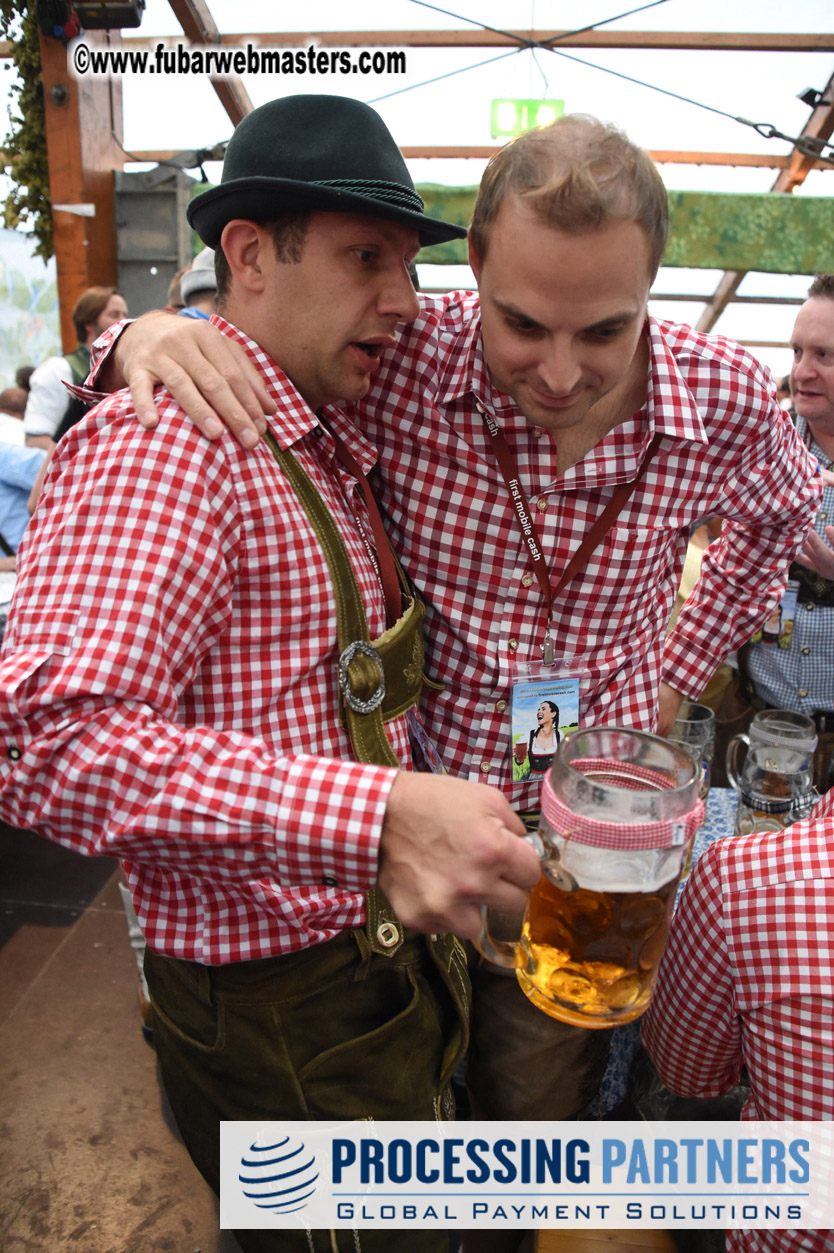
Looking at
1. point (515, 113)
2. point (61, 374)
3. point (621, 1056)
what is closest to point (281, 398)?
point (621, 1056)

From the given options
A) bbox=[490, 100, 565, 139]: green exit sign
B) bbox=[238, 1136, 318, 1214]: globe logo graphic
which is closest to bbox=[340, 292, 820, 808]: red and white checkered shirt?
bbox=[238, 1136, 318, 1214]: globe logo graphic

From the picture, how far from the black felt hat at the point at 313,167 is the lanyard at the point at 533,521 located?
0.35 metres

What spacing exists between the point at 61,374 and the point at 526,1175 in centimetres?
419

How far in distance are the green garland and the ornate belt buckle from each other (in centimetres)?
614

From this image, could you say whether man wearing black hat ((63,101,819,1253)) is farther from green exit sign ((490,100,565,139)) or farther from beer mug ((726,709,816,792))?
green exit sign ((490,100,565,139))

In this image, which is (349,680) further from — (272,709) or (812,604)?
(812,604)

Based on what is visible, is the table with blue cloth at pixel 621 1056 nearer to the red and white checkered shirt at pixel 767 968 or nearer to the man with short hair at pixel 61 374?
the red and white checkered shirt at pixel 767 968

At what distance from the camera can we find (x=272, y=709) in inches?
44.7

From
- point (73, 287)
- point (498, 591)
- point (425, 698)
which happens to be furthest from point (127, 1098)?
point (73, 287)

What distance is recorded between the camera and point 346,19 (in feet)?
24.5

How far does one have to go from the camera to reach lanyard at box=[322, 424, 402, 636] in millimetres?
1321

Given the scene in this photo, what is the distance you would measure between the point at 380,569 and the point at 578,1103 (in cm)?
109

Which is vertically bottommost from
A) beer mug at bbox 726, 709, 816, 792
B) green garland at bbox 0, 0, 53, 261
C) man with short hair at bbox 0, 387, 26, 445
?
beer mug at bbox 726, 709, 816, 792

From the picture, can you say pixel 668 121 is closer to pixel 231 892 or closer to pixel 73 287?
pixel 73 287
